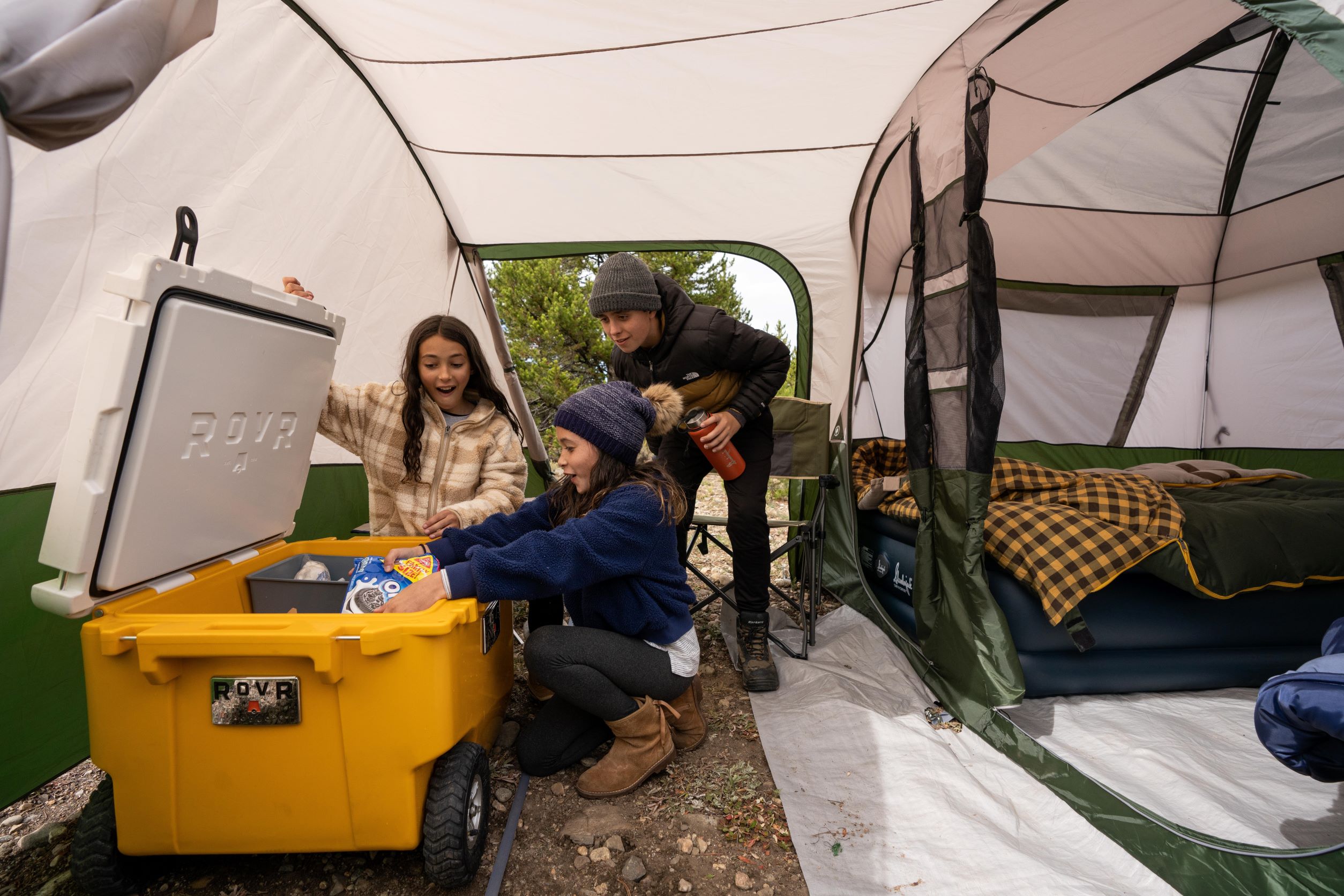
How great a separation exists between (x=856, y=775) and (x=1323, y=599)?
5.75 ft

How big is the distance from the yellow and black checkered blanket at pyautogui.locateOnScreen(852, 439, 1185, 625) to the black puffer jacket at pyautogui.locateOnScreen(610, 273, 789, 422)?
0.79 m

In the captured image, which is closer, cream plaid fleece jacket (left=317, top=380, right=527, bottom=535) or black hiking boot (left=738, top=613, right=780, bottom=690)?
cream plaid fleece jacket (left=317, top=380, right=527, bottom=535)

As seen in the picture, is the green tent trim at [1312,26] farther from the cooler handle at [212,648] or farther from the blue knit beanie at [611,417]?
the cooler handle at [212,648]

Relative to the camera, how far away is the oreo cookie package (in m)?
1.48

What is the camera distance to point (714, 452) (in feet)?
7.83

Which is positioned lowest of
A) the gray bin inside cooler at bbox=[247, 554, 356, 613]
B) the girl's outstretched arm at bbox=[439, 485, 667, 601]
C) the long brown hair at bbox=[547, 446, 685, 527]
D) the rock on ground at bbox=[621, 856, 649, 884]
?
the rock on ground at bbox=[621, 856, 649, 884]

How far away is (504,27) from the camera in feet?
7.34

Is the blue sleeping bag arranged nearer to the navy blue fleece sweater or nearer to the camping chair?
the navy blue fleece sweater

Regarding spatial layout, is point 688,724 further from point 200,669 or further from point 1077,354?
point 1077,354

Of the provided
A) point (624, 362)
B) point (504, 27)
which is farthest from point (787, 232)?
point (504, 27)

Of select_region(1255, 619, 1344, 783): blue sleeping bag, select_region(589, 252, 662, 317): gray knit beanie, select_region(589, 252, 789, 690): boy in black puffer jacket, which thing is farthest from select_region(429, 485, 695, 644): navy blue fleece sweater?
select_region(1255, 619, 1344, 783): blue sleeping bag

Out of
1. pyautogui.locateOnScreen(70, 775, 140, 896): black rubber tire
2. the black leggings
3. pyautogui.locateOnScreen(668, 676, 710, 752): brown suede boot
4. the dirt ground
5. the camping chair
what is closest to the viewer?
pyautogui.locateOnScreen(70, 775, 140, 896): black rubber tire

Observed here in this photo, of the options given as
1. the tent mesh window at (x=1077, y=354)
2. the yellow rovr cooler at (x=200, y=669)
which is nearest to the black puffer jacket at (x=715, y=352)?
the yellow rovr cooler at (x=200, y=669)

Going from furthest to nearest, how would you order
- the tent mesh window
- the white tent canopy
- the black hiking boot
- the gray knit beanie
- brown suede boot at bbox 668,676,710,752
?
the tent mesh window < the black hiking boot < the gray knit beanie < brown suede boot at bbox 668,676,710,752 < the white tent canopy
